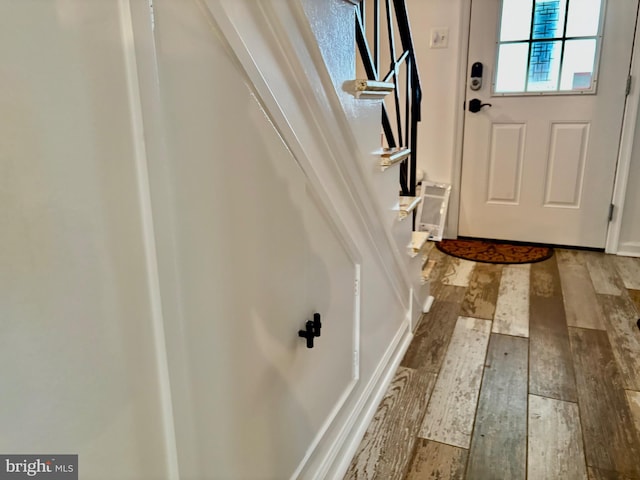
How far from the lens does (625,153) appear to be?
9.17 feet

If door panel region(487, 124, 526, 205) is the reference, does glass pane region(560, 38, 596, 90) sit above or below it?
above

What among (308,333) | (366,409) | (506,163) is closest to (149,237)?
(308,333)

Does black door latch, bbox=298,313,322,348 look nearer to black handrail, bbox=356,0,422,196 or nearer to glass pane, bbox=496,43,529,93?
black handrail, bbox=356,0,422,196

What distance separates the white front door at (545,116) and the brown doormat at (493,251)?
9cm

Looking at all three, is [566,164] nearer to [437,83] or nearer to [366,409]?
[437,83]

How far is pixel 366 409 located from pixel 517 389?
56 cm

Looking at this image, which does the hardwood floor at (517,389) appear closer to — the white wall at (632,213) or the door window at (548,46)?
the white wall at (632,213)

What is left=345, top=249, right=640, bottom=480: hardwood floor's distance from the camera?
1.31 metres

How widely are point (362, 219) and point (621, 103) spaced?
7.54 ft

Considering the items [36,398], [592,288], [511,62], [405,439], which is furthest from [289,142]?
[511,62]

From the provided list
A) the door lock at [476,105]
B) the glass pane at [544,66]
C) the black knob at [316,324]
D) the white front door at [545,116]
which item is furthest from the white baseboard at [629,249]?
the black knob at [316,324]

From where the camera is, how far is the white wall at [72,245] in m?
0.44

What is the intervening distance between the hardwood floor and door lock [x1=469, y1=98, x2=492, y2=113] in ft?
3.78

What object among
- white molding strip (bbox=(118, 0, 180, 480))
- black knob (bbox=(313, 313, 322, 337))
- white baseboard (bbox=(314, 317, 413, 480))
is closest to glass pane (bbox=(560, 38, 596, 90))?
white baseboard (bbox=(314, 317, 413, 480))
